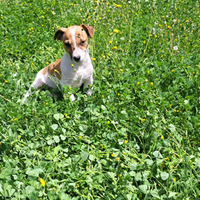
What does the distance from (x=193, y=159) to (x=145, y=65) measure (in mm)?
2185

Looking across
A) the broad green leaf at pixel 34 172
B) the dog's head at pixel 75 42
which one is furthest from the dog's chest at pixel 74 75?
the broad green leaf at pixel 34 172

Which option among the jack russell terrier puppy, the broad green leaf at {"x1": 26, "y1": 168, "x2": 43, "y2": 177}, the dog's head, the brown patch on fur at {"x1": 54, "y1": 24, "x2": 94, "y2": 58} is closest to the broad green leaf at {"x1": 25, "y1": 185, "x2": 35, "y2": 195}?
the broad green leaf at {"x1": 26, "y1": 168, "x2": 43, "y2": 177}

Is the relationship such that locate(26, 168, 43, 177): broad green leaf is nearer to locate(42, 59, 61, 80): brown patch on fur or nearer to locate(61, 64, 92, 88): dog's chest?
locate(61, 64, 92, 88): dog's chest

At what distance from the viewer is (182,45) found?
448cm

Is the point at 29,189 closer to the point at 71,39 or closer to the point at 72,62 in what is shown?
the point at 72,62

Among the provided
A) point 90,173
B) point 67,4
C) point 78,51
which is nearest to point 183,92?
point 78,51

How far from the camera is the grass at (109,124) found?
2.15m

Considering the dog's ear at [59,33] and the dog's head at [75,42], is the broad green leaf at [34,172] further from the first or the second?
the dog's ear at [59,33]

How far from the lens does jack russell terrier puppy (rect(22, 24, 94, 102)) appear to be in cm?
293

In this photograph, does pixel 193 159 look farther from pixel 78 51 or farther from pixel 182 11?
pixel 182 11

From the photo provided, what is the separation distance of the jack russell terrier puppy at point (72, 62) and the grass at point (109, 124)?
0.26 meters

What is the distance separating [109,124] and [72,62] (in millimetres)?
1032

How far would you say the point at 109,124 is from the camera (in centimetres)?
276

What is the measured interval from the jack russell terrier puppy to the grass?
0.26m
